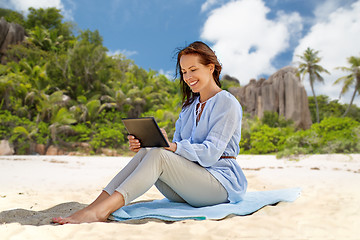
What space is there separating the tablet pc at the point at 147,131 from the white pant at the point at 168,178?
0.06 metres

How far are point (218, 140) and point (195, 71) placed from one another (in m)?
0.66

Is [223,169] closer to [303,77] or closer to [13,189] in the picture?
[13,189]

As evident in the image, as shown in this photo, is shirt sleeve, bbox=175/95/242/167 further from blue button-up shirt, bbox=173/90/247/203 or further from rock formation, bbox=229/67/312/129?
rock formation, bbox=229/67/312/129

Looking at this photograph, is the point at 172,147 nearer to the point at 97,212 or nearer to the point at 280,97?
the point at 97,212

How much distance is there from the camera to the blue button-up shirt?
242 cm

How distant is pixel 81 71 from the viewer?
18.3m

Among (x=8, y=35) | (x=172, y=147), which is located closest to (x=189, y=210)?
(x=172, y=147)

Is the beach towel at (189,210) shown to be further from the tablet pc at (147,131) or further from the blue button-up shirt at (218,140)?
the tablet pc at (147,131)

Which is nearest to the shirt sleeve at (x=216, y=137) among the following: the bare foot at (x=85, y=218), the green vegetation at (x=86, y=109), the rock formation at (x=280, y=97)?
the bare foot at (x=85, y=218)

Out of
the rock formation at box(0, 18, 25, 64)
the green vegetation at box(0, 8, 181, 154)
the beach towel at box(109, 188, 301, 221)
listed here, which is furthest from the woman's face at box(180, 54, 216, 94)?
the rock formation at box(0, 18, 25, 64)

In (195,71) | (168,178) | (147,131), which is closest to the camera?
(147,131)

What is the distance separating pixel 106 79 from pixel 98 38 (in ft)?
12.7

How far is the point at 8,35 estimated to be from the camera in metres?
22.0

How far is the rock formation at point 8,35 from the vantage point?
860 inches
